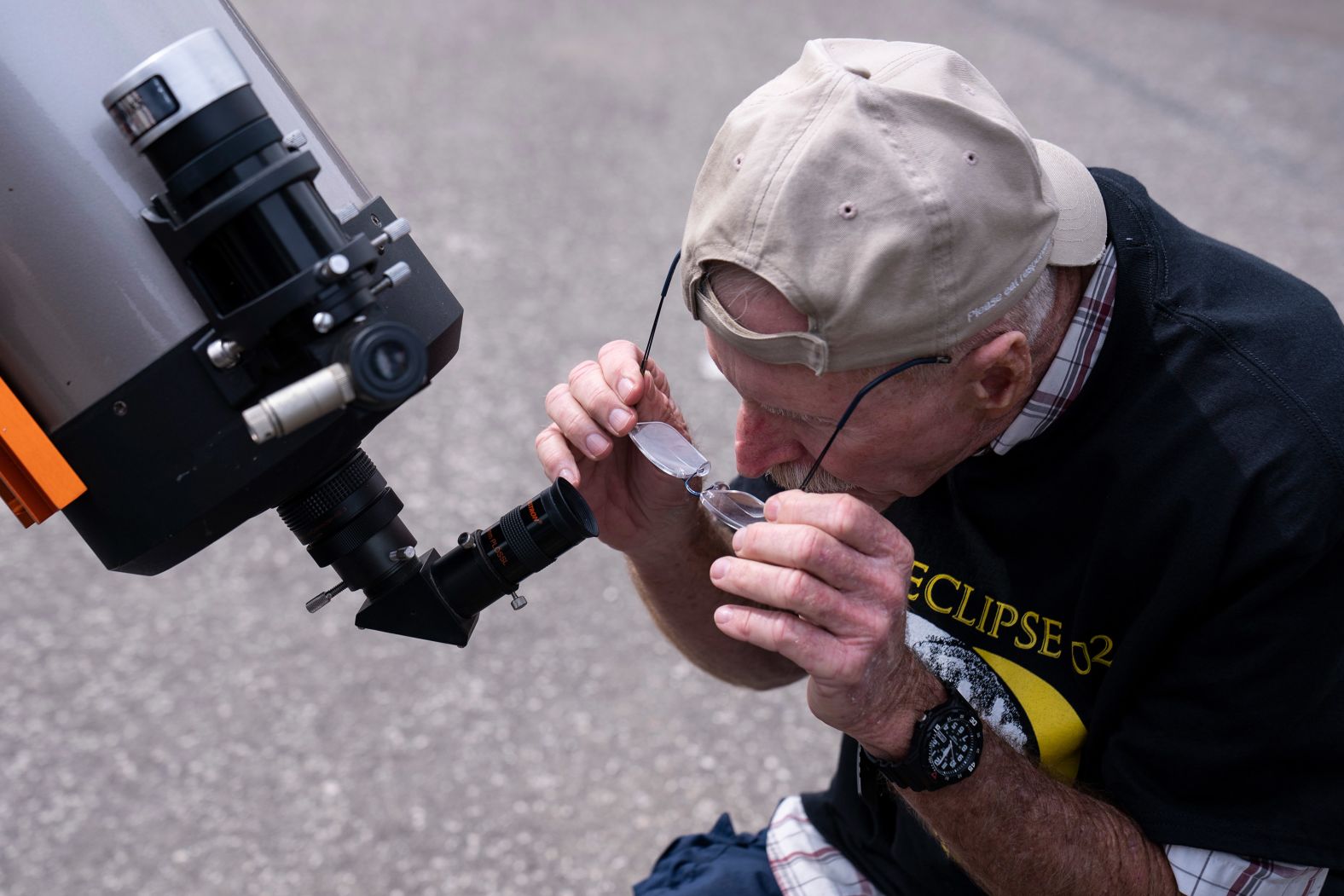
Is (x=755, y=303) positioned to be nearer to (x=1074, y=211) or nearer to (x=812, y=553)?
(x=812, y=553)

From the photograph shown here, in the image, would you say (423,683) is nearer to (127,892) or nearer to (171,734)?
(171,734)

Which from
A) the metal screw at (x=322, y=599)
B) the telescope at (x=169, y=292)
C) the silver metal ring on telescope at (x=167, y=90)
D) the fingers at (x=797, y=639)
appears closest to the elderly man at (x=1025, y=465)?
the fingers at (x=797, y=639)

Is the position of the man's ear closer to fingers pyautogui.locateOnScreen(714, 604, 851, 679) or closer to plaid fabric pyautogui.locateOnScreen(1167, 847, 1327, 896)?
fingers pyautogui.locateOnScreen(714, 604, 851, 679)

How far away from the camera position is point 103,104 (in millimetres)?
1046

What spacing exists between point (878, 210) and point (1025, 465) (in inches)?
17.1

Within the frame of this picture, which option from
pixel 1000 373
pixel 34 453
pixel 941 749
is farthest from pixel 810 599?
pixel 34 453

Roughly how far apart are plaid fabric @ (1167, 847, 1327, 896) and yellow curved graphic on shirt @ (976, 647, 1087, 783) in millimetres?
178

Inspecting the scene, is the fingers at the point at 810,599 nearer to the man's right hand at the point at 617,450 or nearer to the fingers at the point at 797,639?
the fingers at the point at 797,639

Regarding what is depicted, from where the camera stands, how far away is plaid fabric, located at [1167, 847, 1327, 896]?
135 cm

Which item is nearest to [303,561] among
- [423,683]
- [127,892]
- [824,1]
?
[423,683]

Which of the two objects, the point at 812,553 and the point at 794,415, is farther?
the point at 794,415

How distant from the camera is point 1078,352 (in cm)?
138

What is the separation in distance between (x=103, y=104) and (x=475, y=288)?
10.5 feet

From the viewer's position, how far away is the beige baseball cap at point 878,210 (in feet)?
3.98
